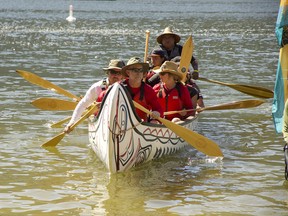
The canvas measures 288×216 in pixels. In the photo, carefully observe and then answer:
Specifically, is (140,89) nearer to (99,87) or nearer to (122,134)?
(99,87)

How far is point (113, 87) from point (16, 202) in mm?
2137

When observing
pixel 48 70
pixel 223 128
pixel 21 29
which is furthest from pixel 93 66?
pixel 21 29

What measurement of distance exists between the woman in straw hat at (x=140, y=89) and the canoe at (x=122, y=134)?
418mm

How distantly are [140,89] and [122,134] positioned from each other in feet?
4.48

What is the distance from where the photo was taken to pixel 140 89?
1262cm

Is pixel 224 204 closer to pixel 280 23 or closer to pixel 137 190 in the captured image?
pixel 137 190

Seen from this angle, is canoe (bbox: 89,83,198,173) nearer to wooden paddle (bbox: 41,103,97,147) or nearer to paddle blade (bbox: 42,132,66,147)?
wooden paddle (bbox: 41,103,97,147)

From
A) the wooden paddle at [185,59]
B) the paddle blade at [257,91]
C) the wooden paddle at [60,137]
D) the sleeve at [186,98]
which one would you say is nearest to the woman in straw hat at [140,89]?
the wooden paddle at [60,137]

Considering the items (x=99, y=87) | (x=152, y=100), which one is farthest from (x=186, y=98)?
(x=99, y=87)

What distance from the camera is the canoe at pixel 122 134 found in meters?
11.3

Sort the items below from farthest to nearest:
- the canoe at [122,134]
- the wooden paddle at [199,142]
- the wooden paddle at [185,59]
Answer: the wooden paddle at [185,59], the wooden paddle at [199,142], the canoe at [122,134]

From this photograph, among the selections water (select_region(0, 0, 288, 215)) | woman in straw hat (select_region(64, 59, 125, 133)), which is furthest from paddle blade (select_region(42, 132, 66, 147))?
woman in straw hat (select_region(64, 59, 125, 133))

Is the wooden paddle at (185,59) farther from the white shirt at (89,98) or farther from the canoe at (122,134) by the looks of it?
the canoe at (122,134)

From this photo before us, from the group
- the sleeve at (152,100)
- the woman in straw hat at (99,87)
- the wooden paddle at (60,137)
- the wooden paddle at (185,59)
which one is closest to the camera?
the sleeve at (152,100)
